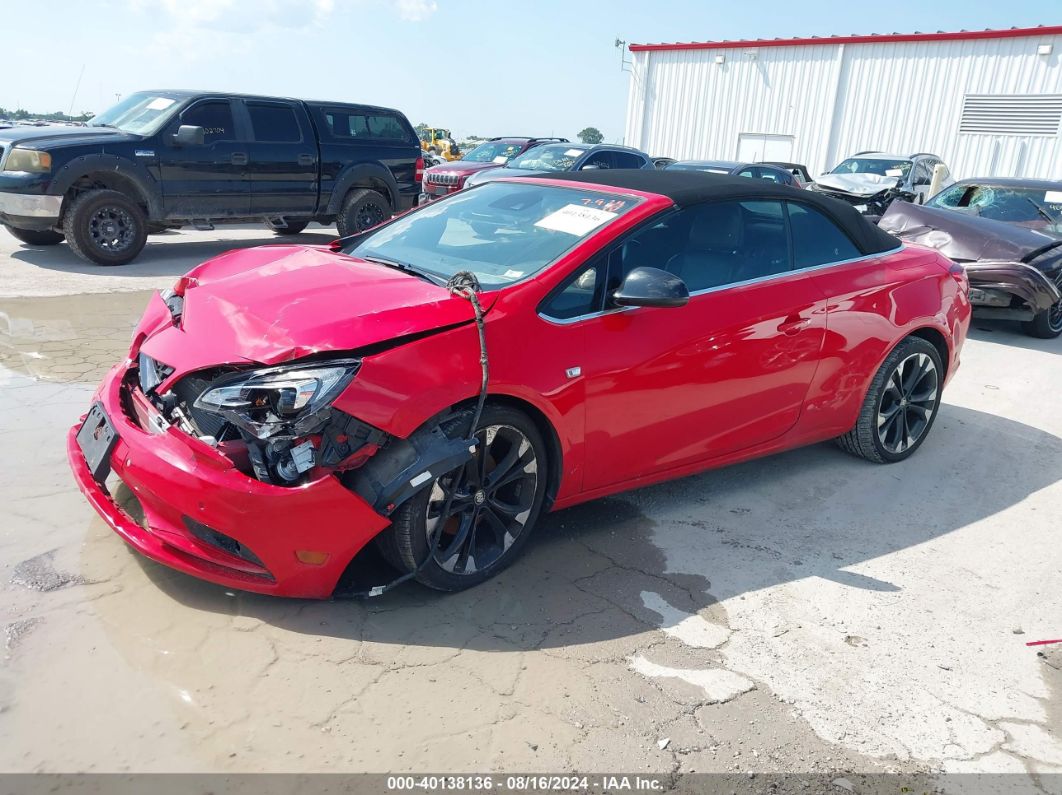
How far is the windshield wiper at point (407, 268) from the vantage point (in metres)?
3.49

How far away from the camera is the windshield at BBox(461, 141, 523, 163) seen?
16.6 metres

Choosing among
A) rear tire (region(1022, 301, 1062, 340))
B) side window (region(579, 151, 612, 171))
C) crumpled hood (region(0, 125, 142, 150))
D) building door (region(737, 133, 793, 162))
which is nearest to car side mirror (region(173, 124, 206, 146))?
crumpled hood (region(0, 125, 142, 150))

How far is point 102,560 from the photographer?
10.8ft

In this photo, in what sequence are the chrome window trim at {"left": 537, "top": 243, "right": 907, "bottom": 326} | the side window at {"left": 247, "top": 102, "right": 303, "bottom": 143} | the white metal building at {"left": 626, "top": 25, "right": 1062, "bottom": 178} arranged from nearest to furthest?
the chrome window trim at {"left": 537, "top": 243, "right": 907, "bottom": 326} < the side window at {"left": 247, "top": 102, "right": 303, "bottom": 143} < the white metal building at {"left": 626, "top": 25, "right": 1062, "bottom": 178}

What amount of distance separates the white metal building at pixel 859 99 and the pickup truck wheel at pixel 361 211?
20.5 meters

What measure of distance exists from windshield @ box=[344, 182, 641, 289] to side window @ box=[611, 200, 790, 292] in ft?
0.67

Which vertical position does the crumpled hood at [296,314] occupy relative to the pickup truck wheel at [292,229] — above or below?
above

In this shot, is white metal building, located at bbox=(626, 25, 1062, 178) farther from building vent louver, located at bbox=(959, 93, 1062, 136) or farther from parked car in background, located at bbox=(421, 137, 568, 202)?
parked car in background, located at bbox=(421, 137, 568, 202)

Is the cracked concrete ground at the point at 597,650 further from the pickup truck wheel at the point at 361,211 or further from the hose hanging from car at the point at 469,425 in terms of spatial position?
the pickup truck wheel at the point at 361,211

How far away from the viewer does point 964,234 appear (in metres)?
8.40

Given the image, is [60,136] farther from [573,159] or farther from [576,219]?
[573,159]

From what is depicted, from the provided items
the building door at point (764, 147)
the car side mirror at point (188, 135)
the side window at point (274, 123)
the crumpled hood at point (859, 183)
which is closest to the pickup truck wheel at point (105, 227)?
the car side mirror at point (188, 135)

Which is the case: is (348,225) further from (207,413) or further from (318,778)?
(318,778)

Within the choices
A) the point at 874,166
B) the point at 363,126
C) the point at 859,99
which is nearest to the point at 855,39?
the point at 859,99
